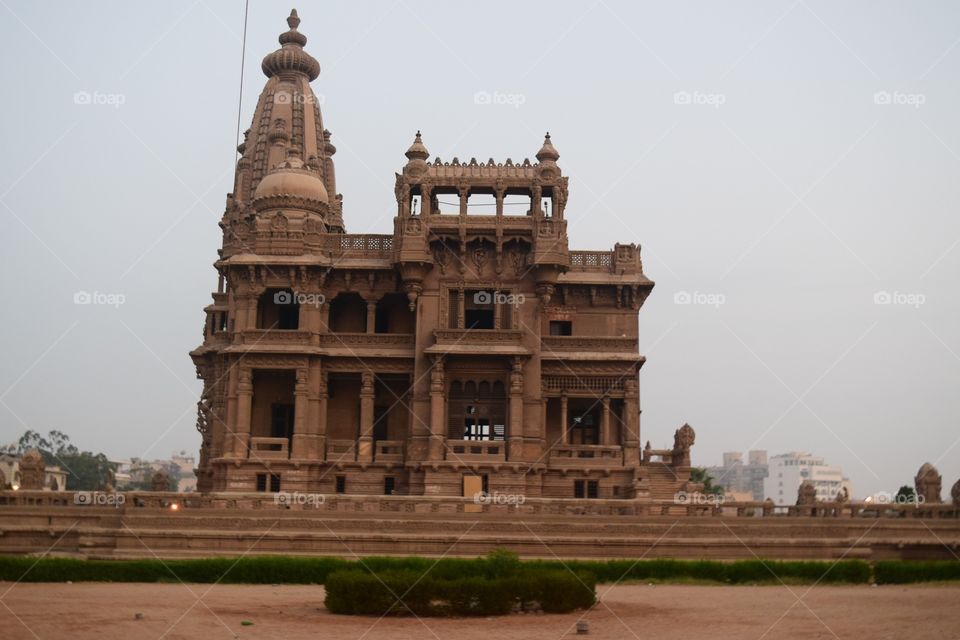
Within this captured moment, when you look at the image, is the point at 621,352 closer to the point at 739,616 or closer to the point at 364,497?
the point at 364,497

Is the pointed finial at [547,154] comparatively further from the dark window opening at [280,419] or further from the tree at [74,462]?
the tree at [74,462]

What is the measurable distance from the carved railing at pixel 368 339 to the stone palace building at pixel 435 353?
0.17 feet

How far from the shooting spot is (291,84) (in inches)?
2099

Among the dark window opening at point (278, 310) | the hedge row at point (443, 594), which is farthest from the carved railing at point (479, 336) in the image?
the hedge row at point (443, 594)

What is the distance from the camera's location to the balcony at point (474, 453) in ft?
131

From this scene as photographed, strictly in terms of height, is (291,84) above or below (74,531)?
above

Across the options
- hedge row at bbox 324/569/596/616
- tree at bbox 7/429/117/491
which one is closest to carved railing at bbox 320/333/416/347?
hedge row at bbox 324/569/596/616

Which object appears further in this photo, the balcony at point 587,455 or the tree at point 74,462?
the tree at point 74,462

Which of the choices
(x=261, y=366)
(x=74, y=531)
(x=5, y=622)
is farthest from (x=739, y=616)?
(x=261, y=366)

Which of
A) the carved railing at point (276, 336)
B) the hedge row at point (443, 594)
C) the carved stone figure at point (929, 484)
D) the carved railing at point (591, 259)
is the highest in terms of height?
the carved railing at point (591, 259)

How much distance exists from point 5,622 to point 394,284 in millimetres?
25718

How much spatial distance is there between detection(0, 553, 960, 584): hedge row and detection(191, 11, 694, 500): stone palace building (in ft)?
33.6

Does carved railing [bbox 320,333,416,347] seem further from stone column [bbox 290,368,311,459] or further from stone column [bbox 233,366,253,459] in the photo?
stone column [bbox 233,366,253,459]

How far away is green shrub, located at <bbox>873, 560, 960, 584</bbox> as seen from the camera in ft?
91.6
